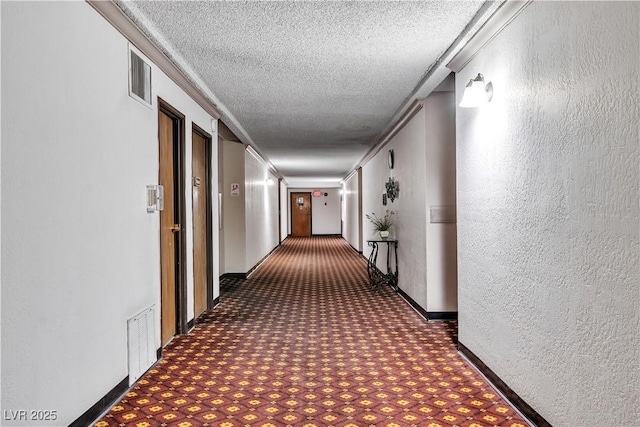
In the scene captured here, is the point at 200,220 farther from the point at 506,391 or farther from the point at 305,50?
the point at 506,391

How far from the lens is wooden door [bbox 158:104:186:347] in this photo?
4.19 m

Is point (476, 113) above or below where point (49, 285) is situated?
above

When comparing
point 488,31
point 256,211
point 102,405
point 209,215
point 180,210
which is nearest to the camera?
point 102,405

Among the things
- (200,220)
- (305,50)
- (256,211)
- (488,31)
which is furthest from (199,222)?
(256,211)

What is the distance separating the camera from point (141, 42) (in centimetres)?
347

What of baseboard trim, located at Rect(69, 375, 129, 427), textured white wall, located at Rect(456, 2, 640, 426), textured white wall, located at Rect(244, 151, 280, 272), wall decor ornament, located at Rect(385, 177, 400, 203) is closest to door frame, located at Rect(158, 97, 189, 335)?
baseboard trim, located at Rect(69, 375, 129, 427)

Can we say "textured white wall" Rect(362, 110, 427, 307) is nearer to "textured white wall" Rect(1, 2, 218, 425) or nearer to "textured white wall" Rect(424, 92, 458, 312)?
"textured white wall" Rect(424, 92, 458, 312)

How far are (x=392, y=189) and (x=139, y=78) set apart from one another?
4.84 m

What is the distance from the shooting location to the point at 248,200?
30.2 ft

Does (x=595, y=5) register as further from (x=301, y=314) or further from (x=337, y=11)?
(x=301, y=314)

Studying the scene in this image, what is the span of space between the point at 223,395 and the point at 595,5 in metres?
3.21

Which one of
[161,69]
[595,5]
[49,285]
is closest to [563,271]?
[595,5]

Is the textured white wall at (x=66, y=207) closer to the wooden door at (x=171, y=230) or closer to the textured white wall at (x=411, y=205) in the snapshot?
the wooden door at (x=171, y=230)

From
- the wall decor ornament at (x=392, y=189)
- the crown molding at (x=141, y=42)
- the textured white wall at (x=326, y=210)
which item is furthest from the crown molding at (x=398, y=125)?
the textured white wall at (x=326, y=210)
